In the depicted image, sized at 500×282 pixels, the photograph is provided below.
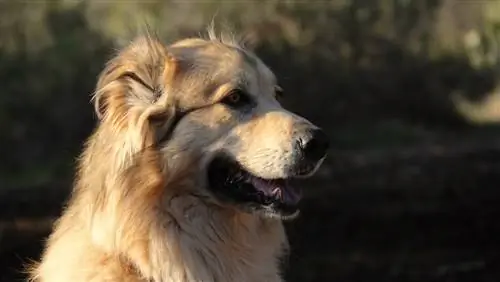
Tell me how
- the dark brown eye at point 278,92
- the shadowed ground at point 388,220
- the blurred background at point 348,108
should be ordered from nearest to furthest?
1. the dark brown eye at point 278,92
2. the shadowed ground at point 388,220
3. the blurred background at point 348,108

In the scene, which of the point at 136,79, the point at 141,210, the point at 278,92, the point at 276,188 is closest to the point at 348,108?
the point at 278,92

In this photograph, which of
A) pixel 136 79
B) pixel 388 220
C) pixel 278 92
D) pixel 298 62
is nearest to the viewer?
pixel 136 79

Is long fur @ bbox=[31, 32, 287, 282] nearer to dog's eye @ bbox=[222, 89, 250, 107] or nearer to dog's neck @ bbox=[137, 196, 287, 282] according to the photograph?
dog's neck @ bbox=[137, 196, 287, 282]

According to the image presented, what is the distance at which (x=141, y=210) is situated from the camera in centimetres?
353

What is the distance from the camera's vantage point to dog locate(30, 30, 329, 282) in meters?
3.52

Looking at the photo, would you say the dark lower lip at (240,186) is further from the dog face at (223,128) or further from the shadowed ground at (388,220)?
the shadowed ground at (388,220)

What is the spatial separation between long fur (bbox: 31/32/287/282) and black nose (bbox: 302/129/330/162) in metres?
0.37

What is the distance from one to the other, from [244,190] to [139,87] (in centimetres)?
55

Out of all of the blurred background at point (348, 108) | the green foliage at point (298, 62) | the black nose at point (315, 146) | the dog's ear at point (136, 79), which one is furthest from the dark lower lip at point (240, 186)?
the green foliage at point (298, 62)

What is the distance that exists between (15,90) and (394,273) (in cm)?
409

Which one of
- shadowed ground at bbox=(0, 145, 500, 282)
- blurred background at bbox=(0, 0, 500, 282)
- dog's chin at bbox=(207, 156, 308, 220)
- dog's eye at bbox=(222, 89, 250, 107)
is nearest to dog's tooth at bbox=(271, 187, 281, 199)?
dog's chin at bbox=(207, 156, 308, 220)

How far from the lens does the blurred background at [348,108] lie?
9.33 m

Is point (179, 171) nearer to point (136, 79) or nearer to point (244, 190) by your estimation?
point (244, 190)

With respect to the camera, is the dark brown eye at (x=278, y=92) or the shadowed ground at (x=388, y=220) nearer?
the dark brown eye at (x=278, y=92)
